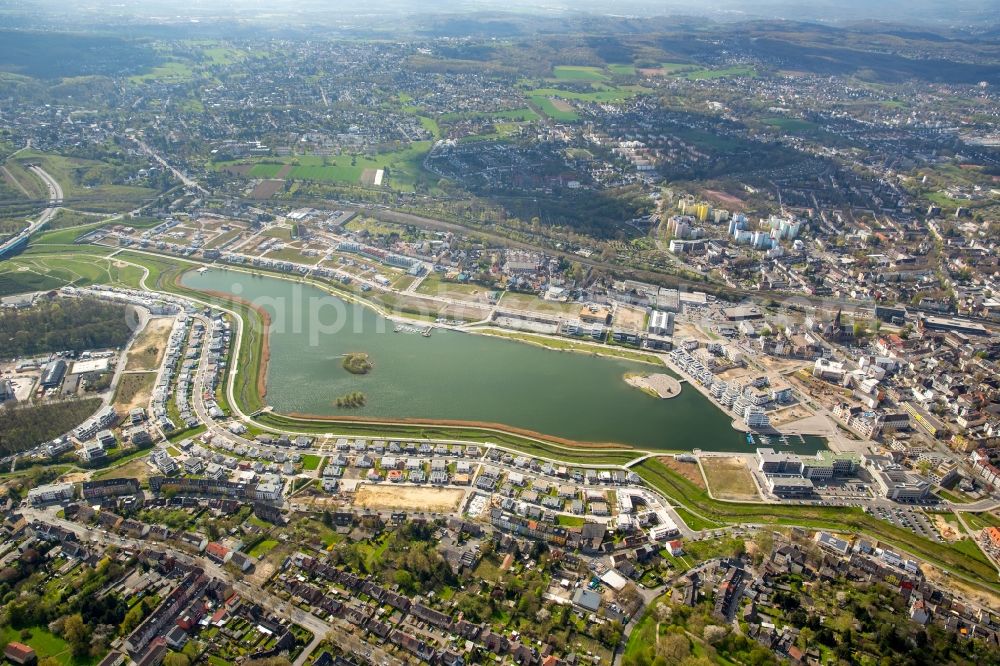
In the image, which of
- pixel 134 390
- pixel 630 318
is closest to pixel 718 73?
pixel 630 318

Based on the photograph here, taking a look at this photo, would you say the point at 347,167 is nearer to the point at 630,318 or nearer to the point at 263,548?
the point at 630,318

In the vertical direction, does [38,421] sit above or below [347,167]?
below

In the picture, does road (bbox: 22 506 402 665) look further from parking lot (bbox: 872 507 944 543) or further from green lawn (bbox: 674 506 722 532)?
parking lot (bbox: 872 507 944 543)

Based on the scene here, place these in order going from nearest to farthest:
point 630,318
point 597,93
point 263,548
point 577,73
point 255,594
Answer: point 255,594
point 263,548
point 630,318
point 597,93
point 577,73

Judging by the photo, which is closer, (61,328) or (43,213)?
(61,328)

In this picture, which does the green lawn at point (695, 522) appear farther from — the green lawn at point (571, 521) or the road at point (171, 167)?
the road at point (171, 167)

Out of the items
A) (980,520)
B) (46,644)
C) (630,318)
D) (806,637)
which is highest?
(630,318)

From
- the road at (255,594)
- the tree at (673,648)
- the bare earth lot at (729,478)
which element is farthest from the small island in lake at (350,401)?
the tree at (673,648)

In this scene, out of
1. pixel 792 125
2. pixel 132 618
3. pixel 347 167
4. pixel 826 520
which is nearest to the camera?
pixel 132 618

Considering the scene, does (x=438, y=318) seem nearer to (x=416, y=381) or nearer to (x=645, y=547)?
(x=416, y=381)
